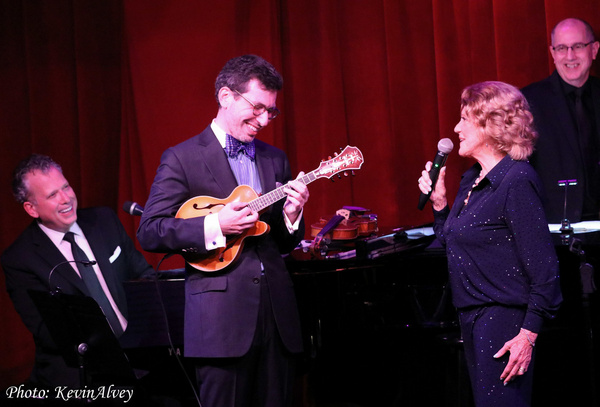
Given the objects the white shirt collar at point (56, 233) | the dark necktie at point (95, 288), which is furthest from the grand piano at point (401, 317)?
the white shirt collar at point (56, 233)

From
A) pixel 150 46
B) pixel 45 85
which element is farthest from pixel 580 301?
pixel 45 85

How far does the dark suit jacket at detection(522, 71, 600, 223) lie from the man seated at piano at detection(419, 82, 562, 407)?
193 cm

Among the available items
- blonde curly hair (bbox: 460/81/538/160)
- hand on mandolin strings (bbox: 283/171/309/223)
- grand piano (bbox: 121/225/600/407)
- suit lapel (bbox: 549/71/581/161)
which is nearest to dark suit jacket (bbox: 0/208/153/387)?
grand piano (bbox: 121/225/600/407)

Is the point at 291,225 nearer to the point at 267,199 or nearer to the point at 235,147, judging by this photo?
the point at 267,199

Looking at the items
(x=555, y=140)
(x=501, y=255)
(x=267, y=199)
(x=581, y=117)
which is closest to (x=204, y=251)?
(x=267, y=199)

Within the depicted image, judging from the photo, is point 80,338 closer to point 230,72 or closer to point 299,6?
point 230,72

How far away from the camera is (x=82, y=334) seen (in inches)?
137

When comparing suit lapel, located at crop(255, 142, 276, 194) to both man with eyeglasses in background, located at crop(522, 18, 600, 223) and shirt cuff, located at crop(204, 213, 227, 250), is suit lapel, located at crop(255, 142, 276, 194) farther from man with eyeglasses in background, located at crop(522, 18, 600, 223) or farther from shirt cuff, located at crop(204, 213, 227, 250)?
man with eyeglasses in background, located at crop(522, 18, 600, 223)

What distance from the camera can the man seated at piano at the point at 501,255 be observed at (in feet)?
8.34

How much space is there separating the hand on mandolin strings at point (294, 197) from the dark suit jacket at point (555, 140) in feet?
7.29

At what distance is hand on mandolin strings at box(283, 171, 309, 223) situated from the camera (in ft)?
9.72

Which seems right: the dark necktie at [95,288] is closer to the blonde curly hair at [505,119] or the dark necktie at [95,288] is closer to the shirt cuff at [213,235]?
the shirt cuff at [213,235]

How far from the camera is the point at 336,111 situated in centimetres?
546

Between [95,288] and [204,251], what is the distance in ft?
4.84
